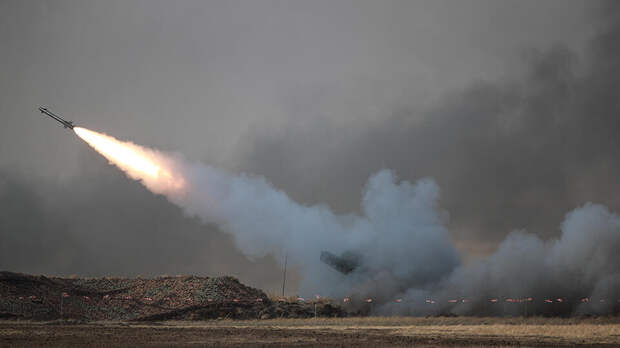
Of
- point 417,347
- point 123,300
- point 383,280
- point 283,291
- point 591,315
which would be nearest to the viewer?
point 417,347

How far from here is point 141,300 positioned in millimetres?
56938

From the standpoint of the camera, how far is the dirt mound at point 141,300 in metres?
51.6

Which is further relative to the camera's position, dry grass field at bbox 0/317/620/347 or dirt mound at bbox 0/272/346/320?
dirt mound at bbox 0/272/346/320

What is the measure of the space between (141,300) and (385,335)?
29.4 metres

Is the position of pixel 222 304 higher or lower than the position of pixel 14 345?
higher

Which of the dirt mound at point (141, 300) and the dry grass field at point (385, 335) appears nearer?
the dry grass field at point (385, 335)

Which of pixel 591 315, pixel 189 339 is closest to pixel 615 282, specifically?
pixel 591 315

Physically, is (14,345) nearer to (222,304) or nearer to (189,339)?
(189,339)

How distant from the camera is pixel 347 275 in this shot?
178 feet

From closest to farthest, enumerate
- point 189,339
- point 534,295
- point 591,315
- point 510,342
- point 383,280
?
point 510,342 < point 189,339 < point 591,315 < point 534,295 < point 383,280

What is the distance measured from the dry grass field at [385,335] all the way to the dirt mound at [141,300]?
25.0 ft

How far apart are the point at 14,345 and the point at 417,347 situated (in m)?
17.2

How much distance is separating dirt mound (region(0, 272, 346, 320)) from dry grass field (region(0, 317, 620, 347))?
7611 millimetres

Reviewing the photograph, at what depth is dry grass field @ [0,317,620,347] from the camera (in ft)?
96.0
